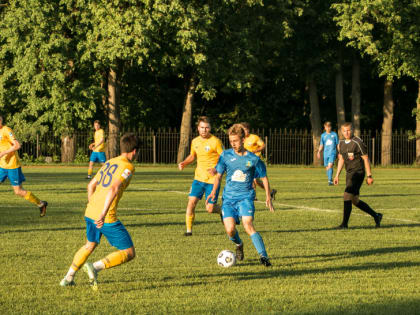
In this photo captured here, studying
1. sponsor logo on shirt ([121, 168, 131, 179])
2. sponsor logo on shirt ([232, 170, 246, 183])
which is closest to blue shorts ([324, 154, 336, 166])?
sponsor logo on shirt ([232, 170, 246, 183])

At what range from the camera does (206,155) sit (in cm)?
1387

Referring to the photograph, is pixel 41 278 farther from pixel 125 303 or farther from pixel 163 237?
pixel 163 237

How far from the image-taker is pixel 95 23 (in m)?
39.6

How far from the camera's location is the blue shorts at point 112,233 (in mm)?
8310

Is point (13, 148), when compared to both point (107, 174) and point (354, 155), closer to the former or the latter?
point (354, 155)

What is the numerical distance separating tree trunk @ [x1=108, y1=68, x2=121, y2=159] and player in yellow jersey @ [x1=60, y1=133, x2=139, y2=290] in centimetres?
3477

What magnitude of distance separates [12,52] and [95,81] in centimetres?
456

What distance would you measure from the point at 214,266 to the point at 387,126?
3860 cm

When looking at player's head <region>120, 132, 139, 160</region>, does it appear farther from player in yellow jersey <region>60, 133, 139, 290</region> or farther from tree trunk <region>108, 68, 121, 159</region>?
tree trunk <region>108, 68, 121, 159</region>

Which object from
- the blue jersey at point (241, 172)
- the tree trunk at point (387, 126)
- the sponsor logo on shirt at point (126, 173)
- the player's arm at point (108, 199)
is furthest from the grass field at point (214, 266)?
the tree trunk at point (387, 126)

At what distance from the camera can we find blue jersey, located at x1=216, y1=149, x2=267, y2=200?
1023cm

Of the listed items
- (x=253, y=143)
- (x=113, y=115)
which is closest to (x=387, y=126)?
(x=113, y=115)

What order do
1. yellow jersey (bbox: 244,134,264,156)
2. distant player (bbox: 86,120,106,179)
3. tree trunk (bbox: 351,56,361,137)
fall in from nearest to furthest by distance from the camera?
yellow jersey (bbox: 244,134,264,156) < distant player (bbox: 86,120,106,179) < tree trunk (bbox: 351,56,361,137)

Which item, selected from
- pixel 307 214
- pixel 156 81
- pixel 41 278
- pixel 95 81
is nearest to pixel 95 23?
pixel 95 81
